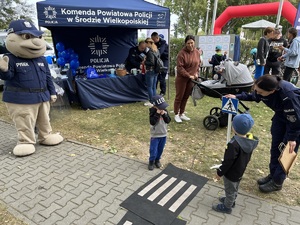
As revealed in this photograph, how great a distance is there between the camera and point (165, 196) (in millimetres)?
3059

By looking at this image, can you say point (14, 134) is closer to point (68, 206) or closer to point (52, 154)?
point (52, 154)

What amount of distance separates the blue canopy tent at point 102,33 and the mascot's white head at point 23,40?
69.5 inches

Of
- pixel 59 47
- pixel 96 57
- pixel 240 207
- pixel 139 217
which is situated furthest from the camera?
pixel 96 57

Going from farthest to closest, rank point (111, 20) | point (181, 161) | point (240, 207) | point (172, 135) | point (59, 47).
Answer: point (59, 47) → point (111, 20) → point (172, 135) → point (181, 161) → point (240, 207)

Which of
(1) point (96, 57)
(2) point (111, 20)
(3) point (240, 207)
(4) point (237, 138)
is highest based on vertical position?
(2) point (111, 20)

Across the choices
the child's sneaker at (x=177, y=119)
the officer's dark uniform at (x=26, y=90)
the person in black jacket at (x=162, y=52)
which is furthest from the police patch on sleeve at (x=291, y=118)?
the person in black jacket at (x=162, y=52)

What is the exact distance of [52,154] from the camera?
414 centimetres

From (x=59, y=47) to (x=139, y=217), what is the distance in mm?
5669

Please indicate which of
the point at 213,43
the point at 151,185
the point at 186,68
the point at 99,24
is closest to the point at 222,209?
the point at 151,185

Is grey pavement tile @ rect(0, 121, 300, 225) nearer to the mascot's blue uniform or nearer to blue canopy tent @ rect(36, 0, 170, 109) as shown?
the mascot's blue uniform

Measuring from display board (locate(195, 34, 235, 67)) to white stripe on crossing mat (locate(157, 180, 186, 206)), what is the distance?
758 centimetres

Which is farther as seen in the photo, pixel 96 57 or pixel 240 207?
pixel 96 57

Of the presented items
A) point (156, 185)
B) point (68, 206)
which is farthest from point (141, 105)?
point (68, 206)

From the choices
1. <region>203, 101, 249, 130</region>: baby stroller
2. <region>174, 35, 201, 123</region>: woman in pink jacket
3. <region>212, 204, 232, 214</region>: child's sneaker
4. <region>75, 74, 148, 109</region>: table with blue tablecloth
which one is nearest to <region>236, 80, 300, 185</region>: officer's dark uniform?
<region>212, 204, 232, 214</region>: child's sneaker
